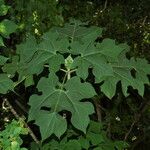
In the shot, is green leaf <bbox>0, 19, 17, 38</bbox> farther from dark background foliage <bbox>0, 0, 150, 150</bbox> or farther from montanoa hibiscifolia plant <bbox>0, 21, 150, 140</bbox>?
dark background foliage <bbox>0, 0, 150, 150</bbox>

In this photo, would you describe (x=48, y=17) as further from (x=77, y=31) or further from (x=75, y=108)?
(x=75, y=108)

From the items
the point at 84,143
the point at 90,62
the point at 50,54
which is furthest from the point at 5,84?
the point at 84,143

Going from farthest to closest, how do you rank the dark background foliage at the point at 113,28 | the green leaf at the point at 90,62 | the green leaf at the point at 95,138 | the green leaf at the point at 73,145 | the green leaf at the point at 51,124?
the dark background foliage at the point at 113,28, the green leaf at the point at 95,138, the green leaf at the point at 73,145, the green leaf at the point at 90,62, the green leaf at the point at 51,124

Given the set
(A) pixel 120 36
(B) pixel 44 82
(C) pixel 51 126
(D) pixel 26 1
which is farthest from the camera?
(A) pixel 120 36

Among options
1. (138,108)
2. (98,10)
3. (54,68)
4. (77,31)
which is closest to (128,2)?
(98,10)

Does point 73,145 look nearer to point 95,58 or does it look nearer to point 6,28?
point 95,58

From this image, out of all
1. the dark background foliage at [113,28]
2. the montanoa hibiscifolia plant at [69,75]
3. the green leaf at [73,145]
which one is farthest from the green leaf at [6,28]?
the green leaf at [73,145]

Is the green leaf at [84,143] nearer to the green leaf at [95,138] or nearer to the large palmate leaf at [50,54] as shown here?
the green leaf at [95,138]

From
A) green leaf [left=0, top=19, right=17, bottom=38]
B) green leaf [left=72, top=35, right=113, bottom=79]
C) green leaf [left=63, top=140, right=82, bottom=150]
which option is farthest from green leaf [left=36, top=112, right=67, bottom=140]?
green leaf [left=63, top=140, right=82, bottom=150]
